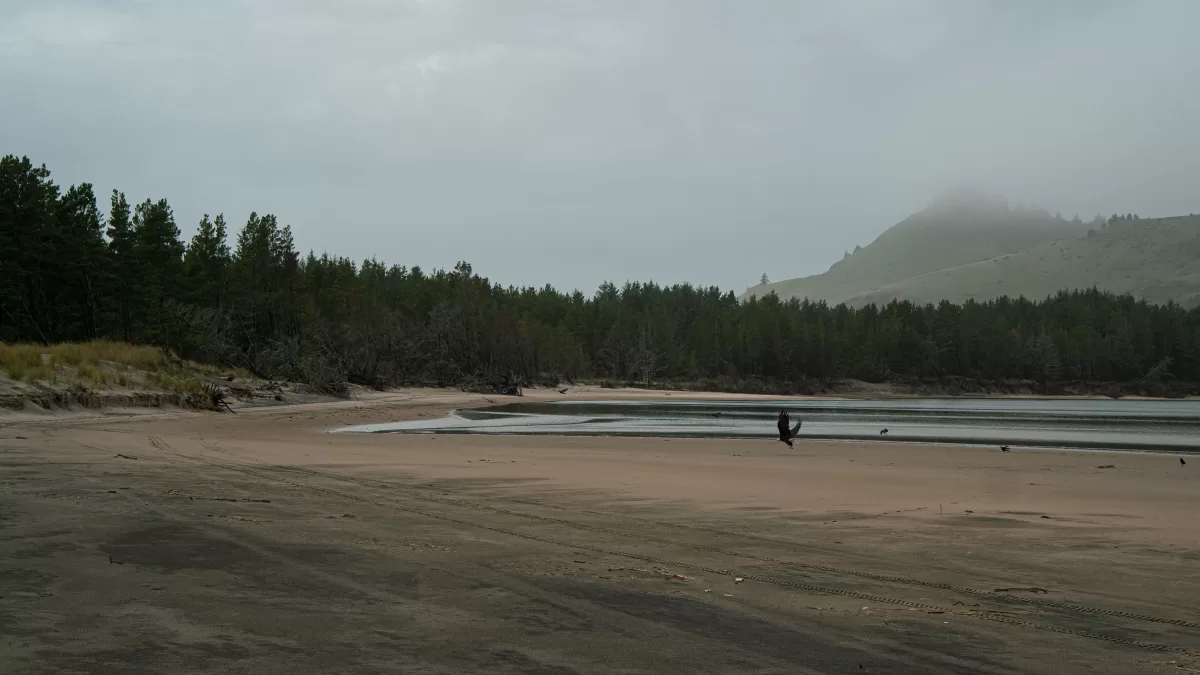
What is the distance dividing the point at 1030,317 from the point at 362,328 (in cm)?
14898

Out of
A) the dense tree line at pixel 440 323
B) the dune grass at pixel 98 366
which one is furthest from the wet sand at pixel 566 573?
the dense tree line at pixel 440 323

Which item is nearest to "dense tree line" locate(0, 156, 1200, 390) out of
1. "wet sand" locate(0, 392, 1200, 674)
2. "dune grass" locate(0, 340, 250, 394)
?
"dune grass" locate(0, 340, 250, 394)

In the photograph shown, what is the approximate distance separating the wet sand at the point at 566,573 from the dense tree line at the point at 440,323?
4015 cm

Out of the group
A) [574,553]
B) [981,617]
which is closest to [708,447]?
[574,553]

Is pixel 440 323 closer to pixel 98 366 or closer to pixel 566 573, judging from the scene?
pixel 98 366

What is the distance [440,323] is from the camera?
8688 cm

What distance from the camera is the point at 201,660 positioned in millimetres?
4496

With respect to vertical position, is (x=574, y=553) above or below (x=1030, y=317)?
below

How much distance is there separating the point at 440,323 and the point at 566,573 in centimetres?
8141

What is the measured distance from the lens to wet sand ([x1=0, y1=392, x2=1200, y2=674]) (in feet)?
16.3

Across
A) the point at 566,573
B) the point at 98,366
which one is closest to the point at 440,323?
the point at 98,366

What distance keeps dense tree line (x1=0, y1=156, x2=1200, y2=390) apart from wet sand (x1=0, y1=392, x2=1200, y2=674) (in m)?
40.2

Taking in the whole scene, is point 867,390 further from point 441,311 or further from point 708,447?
point 708,447

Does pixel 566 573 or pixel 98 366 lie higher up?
pixel 98 366
